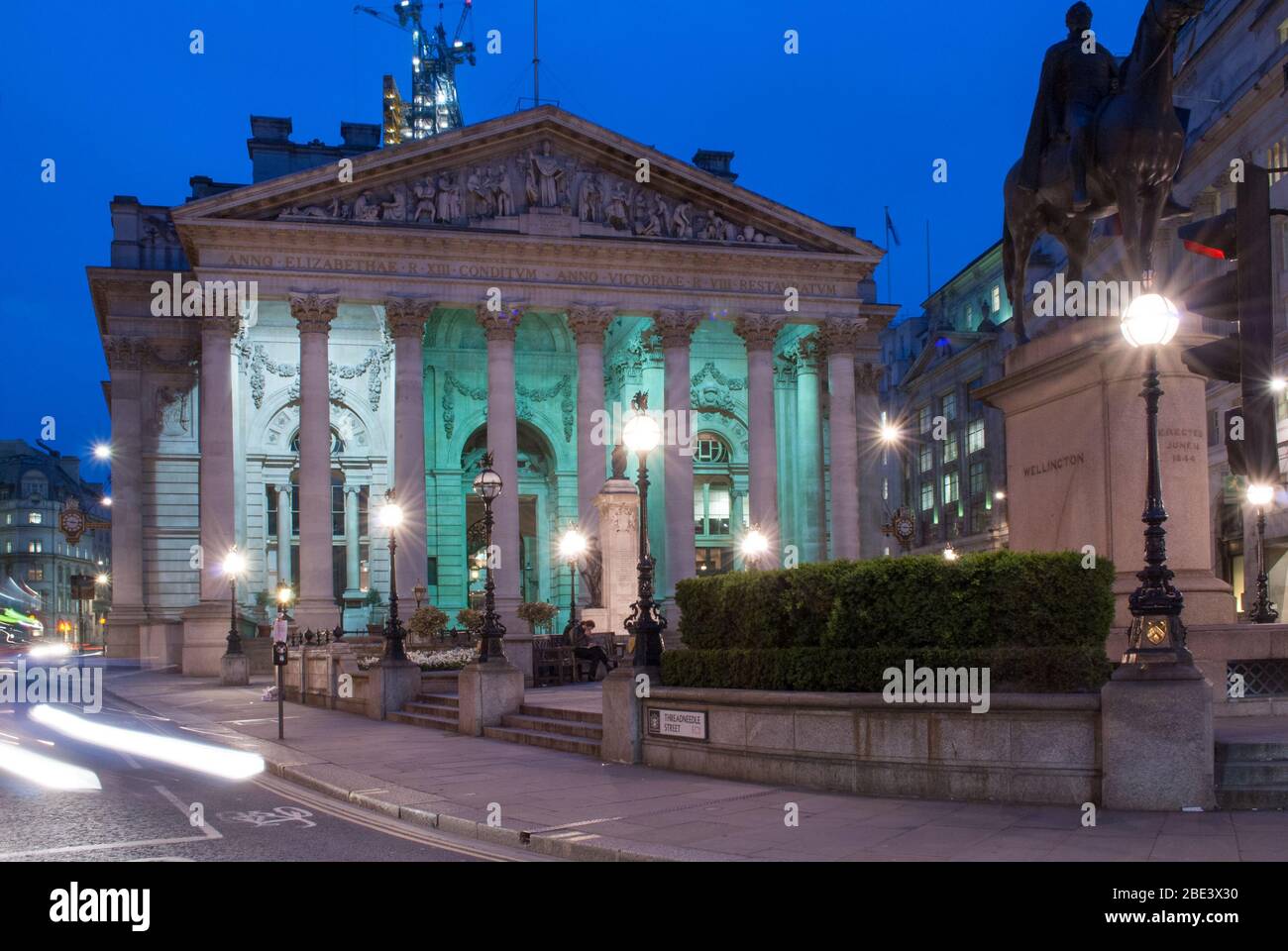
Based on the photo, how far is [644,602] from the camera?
63.0 ft

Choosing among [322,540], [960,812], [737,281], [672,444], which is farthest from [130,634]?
[960,812]

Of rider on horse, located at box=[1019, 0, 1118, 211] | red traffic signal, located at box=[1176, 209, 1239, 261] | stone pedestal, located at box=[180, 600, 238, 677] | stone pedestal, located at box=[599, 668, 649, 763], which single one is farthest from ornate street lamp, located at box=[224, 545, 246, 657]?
red traffic signal, located at box=[1176, 209, 1239, 261]

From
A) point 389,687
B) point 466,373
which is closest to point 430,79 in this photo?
point 466,373

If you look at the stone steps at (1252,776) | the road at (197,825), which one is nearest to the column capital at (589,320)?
the road at (197,825)

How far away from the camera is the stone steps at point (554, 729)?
806 inches

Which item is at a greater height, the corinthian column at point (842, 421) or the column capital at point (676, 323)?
the column capital at point (676, 323)

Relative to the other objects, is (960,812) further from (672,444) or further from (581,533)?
(672,444)

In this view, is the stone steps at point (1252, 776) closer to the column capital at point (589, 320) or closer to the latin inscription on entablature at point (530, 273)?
the column capital at point (589, 320)

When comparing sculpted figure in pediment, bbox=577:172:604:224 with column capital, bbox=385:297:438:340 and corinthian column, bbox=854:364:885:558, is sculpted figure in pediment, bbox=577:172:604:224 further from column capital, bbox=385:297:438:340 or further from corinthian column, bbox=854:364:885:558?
corinthian column, bbox=854:364:885:558

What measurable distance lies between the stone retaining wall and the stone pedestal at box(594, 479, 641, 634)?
1048 inches

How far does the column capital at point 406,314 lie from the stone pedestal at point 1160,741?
42313 millimetres

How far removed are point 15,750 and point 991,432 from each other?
69836mm

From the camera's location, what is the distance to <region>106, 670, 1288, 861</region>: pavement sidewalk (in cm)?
1077
